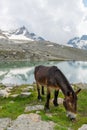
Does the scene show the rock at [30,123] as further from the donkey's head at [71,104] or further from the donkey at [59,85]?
the donkey at [59,85]

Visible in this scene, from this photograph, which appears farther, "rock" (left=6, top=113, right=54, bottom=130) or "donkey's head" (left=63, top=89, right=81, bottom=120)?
"donkey's head" (left=63, top=89, right=81, bottom=120)

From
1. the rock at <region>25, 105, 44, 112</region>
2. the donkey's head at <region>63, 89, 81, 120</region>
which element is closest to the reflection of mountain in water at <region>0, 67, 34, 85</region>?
the rock at <region>25, 105, 44, 112</region>

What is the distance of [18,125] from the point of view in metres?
18.7

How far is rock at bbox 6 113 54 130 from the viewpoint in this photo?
59.8 feet

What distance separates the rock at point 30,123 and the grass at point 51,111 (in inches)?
20.5

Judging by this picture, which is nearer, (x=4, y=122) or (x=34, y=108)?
(x=4, y=122)

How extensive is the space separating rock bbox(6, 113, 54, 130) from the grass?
1.71ft

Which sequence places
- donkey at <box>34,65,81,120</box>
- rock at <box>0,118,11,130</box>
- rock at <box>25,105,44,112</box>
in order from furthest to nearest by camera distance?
rock at <box>25,105,44,112</box>, donkey at <box>34,65,81,120</box>, rock at <box>0,118,11,130</box>

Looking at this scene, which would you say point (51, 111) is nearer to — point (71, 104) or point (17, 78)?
point (71, 104)

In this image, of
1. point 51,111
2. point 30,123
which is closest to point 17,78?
point 51,111


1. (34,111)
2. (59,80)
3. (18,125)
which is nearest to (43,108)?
(34,111)

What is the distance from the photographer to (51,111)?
22375 mm

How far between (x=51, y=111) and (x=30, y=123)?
384cm

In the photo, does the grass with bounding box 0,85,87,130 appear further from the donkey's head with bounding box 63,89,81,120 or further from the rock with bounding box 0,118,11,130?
the rock with bounding box 0,118,11,130
